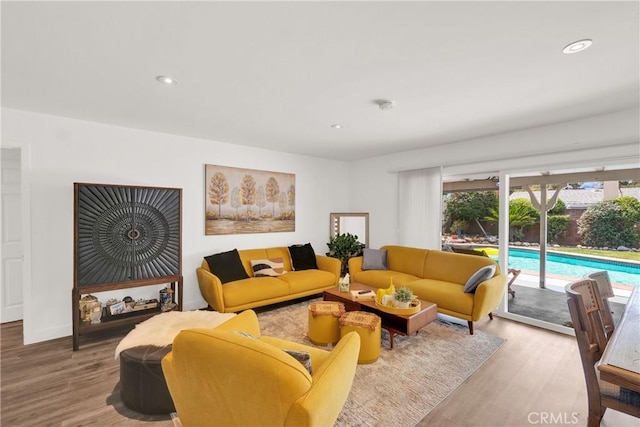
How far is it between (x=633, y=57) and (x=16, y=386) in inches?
208

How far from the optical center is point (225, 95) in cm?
253

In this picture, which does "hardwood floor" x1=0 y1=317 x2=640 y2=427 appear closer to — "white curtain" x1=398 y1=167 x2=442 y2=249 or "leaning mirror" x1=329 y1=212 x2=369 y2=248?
"white curtain" x1=398 y1=167 x2=442 y2=249

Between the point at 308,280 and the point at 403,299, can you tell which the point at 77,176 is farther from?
the point at 403,299

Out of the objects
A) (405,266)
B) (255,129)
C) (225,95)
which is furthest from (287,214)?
(225,95)

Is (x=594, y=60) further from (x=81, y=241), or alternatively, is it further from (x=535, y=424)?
(x=81, y=241)

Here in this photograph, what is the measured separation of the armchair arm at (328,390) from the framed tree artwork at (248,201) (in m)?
3.21

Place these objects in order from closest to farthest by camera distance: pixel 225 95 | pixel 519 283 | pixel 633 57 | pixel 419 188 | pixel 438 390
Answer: pixel 633 57, pixel 438 390, pixel 225 95, pixel 519 283, pixel 419 188

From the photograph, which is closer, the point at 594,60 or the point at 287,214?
the point at 594,60

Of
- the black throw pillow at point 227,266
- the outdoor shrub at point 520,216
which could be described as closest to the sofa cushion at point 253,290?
the black throw pillow at point 227,266

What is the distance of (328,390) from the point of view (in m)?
1.29

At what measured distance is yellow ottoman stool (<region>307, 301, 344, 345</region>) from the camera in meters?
2.87

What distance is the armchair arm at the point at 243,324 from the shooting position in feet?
6.12

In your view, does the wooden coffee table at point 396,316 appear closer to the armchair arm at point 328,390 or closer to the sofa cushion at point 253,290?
the sofa cushion at point 253,290

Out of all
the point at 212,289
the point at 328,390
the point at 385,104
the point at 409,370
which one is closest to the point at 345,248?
the point at 212,289
